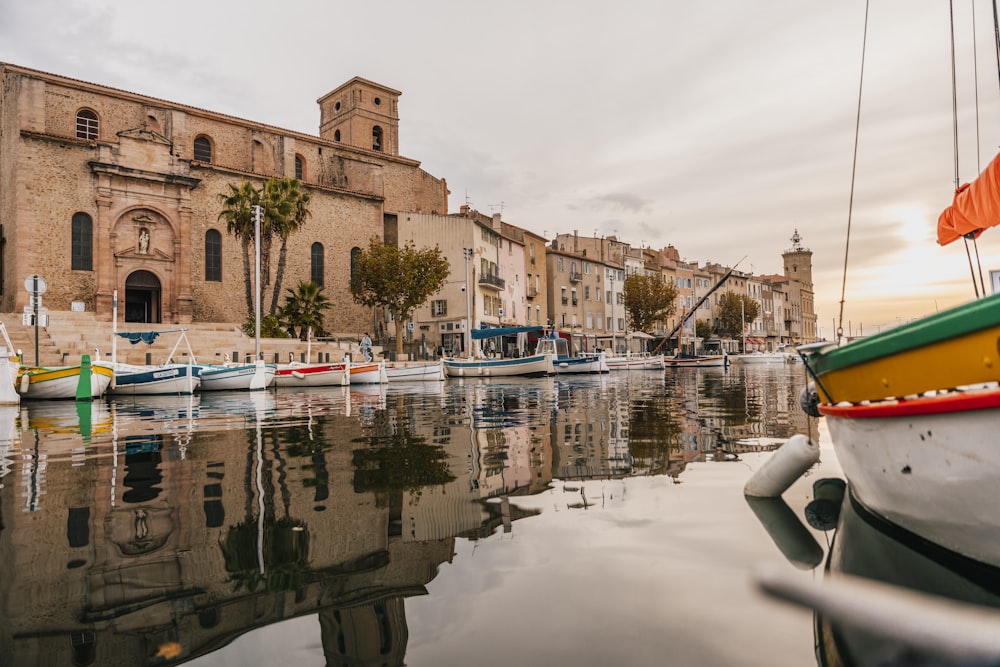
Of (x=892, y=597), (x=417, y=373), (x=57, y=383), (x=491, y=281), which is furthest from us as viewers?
(x=491, y=281)

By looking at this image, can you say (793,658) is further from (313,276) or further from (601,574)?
(313,276)

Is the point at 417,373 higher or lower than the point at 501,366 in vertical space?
lower

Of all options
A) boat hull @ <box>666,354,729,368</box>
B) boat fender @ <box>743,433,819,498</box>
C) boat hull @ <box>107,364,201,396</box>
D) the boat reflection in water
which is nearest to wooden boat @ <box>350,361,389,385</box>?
boat hull @ <box>107,364,201,396</box>

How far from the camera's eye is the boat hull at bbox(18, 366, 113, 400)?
19.0 metres

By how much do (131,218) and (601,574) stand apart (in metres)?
43.8

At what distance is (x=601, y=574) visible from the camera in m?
3.57

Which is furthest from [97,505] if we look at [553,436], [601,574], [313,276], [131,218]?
[313,276]

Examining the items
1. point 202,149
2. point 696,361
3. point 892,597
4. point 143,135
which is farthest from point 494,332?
point 892,597

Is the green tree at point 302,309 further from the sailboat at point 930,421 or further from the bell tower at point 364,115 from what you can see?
the sailboat at point 930,421

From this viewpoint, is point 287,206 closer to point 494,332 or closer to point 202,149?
point 202,149

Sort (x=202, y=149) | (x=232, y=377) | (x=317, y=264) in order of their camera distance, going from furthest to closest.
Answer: (x=317, y=264) < (x=202, y=149) < (x=232, y=377)

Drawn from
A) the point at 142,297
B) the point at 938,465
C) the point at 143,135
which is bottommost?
the point at 938,465

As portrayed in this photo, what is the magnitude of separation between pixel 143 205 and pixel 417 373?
70.1 ft

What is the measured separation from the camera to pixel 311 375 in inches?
1046
